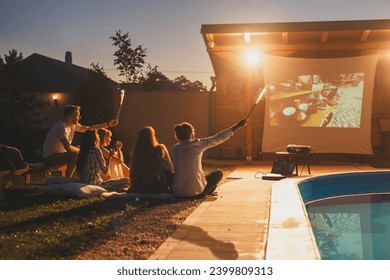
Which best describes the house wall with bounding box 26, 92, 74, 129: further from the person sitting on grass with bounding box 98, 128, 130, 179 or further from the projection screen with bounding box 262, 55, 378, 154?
the person sitting on grass with bounding box 98, 128, 130, 179

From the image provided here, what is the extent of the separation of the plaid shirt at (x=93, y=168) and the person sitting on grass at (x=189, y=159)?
106 centimetres

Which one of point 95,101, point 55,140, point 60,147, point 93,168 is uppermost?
point 95,101

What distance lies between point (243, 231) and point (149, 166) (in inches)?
77.4

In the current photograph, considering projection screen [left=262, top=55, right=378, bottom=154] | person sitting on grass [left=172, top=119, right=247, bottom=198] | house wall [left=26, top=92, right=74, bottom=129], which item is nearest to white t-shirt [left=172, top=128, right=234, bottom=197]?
person sitting on grass [left=172, top=119, right=247, bottom=198]

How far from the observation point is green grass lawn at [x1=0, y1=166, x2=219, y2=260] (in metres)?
3.31

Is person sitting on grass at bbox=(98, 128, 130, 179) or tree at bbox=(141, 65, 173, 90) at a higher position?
tree at bbox=(141, 65, 173, 90)

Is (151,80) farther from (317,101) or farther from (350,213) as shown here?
(350,213)

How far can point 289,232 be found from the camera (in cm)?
369

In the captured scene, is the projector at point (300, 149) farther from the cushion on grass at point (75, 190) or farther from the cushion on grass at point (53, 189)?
the cushion on grass at point (53, 189)

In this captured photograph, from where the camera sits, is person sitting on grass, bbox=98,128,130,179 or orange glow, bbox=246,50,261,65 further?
orange glow, bbox=246,50,261,65

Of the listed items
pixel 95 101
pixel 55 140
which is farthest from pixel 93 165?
pixel 95 101

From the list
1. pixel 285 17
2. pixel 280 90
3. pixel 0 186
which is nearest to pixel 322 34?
pixel 285 17

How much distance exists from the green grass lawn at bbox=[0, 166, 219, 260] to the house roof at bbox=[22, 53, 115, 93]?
16875 millimetres
